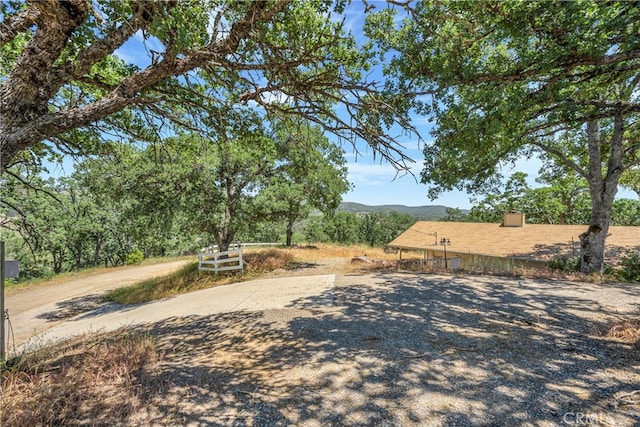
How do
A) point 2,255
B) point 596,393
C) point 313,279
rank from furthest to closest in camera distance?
1. point 313,279
2. point 2,255
3. point 596,393

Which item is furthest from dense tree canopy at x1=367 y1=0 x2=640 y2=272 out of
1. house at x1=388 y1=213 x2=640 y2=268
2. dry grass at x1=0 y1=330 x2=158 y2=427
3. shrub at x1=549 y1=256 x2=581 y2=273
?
house at x1=388 y1=213 x2=640 y2=268

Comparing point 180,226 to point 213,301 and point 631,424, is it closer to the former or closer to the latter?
point 213,301

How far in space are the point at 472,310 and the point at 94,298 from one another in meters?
13.0

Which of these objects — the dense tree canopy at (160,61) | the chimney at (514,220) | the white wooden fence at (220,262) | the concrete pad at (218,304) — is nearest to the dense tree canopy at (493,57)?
the dense tree canopy at (160,61)

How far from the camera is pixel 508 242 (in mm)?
13578

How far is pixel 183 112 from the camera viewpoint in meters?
4.98

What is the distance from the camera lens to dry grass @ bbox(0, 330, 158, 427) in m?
2.19

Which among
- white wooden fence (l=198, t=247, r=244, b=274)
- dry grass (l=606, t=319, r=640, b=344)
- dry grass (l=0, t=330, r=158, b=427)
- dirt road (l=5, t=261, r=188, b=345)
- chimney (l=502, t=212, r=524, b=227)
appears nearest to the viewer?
dry grass (l=0, t=330, r=158, b=427)

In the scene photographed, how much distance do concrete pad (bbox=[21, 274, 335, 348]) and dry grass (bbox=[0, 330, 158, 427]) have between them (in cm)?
257

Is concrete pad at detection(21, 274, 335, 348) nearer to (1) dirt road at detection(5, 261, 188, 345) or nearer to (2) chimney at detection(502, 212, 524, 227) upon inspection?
(1) dirt road at detection(5, 261, 188, 345)

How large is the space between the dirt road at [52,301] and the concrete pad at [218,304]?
35.5 inches

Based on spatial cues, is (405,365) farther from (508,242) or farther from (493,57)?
(508,242)

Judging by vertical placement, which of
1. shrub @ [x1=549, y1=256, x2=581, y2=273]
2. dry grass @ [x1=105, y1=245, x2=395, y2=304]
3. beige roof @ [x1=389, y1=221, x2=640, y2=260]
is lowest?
dry grass @ [x1=105, y1=245, x2=395, y2=304]

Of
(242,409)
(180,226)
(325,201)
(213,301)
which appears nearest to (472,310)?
(242,409)
